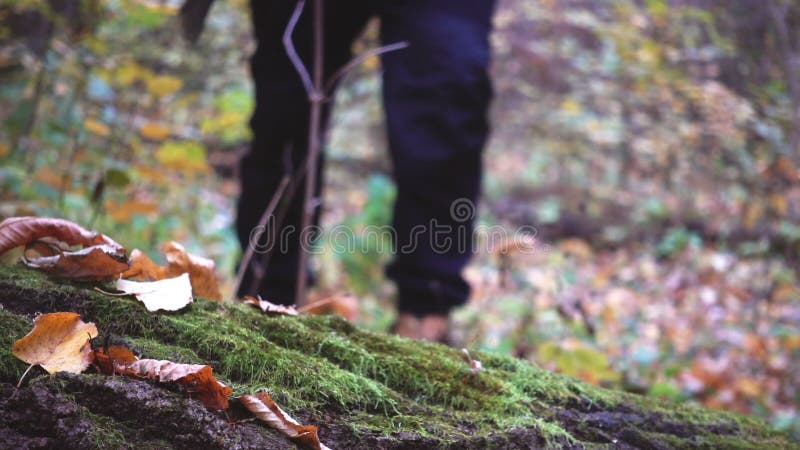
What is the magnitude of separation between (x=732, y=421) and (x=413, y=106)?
141 cm

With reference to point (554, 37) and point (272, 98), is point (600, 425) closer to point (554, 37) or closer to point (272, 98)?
point (272, 98)

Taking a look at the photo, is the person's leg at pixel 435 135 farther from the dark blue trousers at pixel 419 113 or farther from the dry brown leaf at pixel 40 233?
the dry brown leaf at pixel 40 233

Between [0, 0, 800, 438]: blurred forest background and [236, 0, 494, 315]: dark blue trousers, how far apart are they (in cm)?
39

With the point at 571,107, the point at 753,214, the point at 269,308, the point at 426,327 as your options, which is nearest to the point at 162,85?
the point at 426,327

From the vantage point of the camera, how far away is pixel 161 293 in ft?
3.82

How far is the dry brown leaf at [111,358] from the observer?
95cm

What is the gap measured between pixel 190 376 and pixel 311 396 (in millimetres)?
198

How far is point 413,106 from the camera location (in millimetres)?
2404

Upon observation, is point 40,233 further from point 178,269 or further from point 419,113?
point 419,113

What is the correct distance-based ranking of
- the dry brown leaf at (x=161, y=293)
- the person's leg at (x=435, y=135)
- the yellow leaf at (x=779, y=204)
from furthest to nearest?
1. the yellow leaf at (x=779, y=204)
2. the person's leg at (x=435, y=135)
3. the dry brown leaf at (x=161, y=293)

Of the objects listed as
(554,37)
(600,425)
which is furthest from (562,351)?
(554,37)

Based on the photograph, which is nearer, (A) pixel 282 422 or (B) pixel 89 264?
(A) pixel 282 422

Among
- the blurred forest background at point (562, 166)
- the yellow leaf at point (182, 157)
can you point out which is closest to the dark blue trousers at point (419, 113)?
the blurred forest background at point (562, 166)

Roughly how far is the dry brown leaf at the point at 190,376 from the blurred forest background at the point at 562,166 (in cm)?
144
